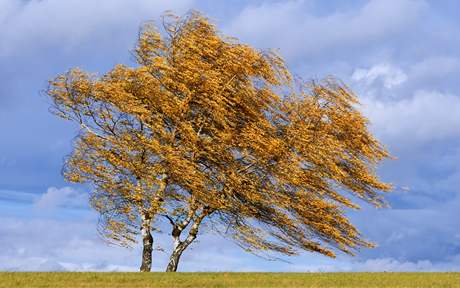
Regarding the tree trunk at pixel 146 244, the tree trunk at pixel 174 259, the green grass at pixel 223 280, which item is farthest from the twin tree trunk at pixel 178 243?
the green grass at pixel 223 280

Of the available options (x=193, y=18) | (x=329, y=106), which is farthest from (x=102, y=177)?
(x=329, y=106)

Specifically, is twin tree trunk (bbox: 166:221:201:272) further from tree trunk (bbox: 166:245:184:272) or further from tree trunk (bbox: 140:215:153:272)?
tree trunk (bbox: 140:215:153:272)

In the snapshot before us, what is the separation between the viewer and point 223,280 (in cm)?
2062

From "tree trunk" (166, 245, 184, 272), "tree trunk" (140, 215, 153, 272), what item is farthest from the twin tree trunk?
"tree trunk" (140, 215, 153, 272)

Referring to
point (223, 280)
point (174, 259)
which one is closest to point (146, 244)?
point (174, 259)

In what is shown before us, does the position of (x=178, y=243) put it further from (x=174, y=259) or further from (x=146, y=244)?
(x=146, y=244)

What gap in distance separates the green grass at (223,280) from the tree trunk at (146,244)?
17.7ft

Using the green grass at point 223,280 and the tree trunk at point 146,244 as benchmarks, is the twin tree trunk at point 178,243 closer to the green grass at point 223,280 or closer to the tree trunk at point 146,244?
Answer: the tree trunk at point 146,244

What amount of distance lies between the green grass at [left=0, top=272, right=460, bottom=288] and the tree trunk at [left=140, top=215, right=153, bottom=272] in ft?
17.7

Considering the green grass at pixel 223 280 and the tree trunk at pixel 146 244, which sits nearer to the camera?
the green grass at pixel 223 280

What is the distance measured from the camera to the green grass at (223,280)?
19.8 metres

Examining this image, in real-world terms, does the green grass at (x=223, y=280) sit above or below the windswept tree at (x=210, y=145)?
below

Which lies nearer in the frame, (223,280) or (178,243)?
(223,280)

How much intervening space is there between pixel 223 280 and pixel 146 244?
325 inches
